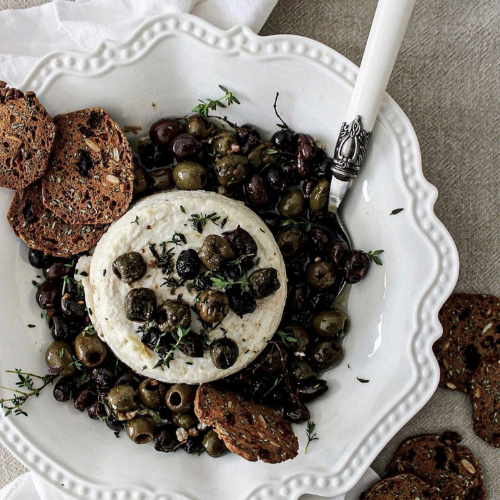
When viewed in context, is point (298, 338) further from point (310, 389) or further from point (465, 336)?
point (465, 336)

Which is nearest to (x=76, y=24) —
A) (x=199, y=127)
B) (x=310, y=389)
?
(x=199, y=127)

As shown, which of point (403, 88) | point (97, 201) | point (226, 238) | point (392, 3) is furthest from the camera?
point (403, 88)

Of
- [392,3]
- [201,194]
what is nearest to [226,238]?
[201,194]

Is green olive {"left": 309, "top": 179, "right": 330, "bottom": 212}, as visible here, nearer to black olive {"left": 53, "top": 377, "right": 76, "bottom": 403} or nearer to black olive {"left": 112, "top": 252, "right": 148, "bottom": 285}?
black olive {"left": 112, "top": 252, "right": 148, "bottom": 285}

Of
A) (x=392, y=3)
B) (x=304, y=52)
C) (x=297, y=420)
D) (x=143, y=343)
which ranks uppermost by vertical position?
(x=392, y=3)

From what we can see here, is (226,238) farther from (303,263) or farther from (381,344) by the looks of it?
(381,344)

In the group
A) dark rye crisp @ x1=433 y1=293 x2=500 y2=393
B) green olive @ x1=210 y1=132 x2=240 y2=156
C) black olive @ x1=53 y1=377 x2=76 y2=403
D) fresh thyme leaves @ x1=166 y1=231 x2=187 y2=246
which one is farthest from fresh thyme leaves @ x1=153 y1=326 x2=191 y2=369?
dark rye crisp @ x1=433 y1=293 x2=500 y2=393
